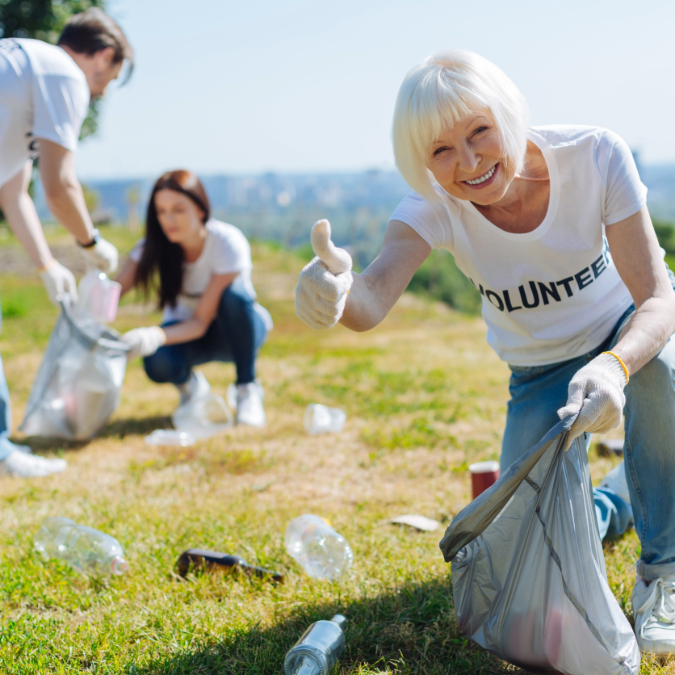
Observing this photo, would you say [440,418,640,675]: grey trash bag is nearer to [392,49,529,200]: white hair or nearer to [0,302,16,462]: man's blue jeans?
[392,49,529,200]: white hair

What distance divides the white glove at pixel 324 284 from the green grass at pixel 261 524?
2.78 ft

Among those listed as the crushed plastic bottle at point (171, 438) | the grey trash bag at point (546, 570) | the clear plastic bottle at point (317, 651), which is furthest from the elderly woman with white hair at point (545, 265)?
the crushed plastic bottle at point (171, 438)

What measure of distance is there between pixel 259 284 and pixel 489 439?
6.97m

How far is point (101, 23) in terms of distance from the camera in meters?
3.09

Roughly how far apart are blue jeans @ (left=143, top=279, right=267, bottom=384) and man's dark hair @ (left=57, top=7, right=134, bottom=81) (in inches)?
53.5

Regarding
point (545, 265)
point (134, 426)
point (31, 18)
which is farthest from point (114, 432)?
point (31, 18)

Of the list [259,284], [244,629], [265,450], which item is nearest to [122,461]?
[265,450]

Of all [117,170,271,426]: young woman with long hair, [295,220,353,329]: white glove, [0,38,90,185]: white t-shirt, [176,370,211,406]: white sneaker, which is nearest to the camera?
[295,220,353,329]: white glove

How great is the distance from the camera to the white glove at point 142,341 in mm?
3533

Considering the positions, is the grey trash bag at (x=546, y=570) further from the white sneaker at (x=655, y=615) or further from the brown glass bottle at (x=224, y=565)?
the brown glass bottle at (x=224, y=565)

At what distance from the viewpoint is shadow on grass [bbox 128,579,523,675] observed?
5.46 ft

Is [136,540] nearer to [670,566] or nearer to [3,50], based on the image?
[670,566]

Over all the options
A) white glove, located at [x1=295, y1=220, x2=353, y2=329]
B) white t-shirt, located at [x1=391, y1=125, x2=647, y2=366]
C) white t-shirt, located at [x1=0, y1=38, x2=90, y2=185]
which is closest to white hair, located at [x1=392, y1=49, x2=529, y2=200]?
white t-shirt, located at [x1=391, y1=125, x2=647, y2=366]

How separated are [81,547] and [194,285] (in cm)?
198
